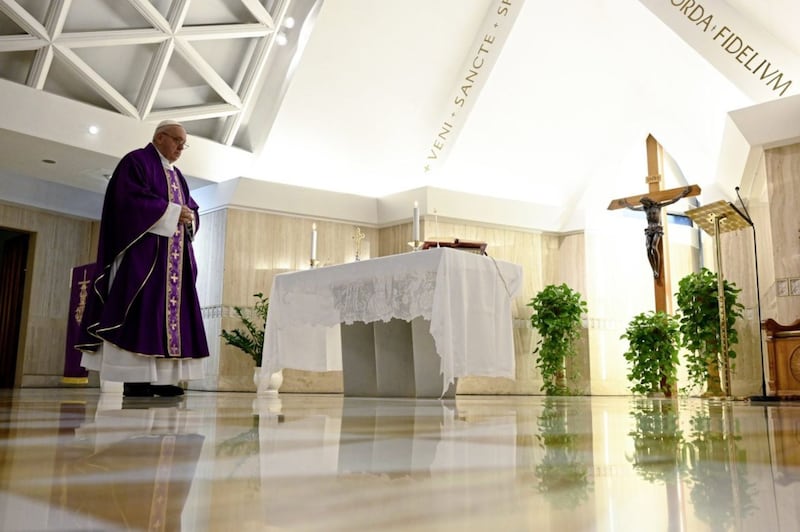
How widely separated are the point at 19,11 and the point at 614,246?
325 inches

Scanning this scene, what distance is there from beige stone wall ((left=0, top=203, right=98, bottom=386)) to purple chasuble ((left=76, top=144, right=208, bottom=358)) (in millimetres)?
7265

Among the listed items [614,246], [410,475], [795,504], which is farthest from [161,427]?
[614,246]

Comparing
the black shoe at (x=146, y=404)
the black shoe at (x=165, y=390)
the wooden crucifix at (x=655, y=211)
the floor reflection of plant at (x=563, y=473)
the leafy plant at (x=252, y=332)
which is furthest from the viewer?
the wooden crucifix at (x=655, y=211)

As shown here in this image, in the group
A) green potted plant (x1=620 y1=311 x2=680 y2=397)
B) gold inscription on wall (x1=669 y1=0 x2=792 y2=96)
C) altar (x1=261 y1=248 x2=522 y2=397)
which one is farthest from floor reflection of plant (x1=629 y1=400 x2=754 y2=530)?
green potted plant (x1=620 y1=311 x2=680 y2=397)

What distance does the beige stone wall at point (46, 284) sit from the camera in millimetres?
10984

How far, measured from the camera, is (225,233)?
9.45m

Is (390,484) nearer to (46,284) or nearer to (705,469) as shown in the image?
(705,469)

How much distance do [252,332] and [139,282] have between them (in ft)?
14.1

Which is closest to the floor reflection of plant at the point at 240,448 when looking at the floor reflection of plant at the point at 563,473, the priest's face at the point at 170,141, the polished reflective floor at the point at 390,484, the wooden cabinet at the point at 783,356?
the polished reflective floor at the point at 390,484

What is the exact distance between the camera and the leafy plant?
8703 mm

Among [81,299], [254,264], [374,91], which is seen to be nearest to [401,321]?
[254,264]

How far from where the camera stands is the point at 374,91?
9.55 meters

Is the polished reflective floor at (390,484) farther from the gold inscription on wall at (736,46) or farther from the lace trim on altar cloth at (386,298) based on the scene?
the gold inscription on wall at (736,46)

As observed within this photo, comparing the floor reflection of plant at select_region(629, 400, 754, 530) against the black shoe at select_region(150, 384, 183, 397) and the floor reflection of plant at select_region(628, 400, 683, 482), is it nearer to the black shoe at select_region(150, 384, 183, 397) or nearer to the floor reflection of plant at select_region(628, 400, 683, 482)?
the floor reflection of plant at select_region(628, 400, 683, 482)
